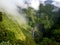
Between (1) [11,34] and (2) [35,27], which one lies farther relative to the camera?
(2) [35,27]

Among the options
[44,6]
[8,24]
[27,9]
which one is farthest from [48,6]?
[8,24]

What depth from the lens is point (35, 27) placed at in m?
108

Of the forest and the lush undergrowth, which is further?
the forest

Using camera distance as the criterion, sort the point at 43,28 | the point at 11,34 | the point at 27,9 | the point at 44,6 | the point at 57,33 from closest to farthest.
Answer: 1. the point at 11,34
2. the point at 57,33
3. the point at 43,28
4. the point at 27,9
5. the point at 44,6

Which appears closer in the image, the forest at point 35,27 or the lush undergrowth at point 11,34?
the lush undergrowth at point 11,34

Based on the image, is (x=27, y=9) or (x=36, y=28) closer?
(x=36, y=28)

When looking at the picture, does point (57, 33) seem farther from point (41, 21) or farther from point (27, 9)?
point (27, 9)

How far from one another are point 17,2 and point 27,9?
656cm

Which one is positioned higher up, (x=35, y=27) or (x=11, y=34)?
(x=11, y=34)

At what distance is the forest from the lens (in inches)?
3243

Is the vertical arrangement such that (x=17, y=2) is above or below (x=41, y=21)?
above

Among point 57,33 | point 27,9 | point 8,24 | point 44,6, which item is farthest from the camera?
point 44,6

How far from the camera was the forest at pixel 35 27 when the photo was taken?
82.4 m

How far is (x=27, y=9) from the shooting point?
399 ft
